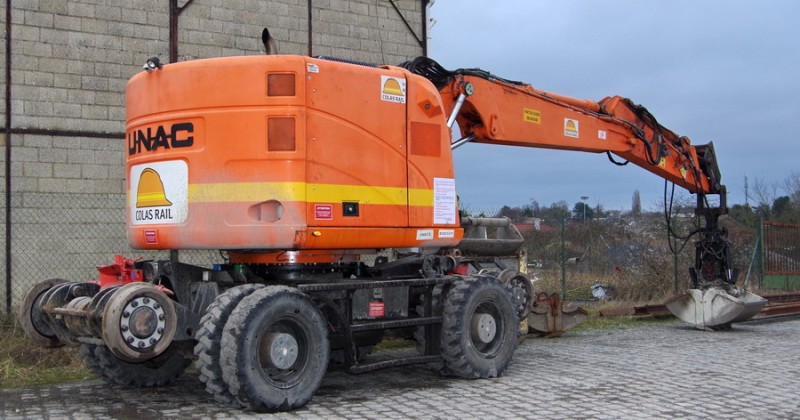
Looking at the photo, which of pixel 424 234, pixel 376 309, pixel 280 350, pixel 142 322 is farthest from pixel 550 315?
pixel 142 322

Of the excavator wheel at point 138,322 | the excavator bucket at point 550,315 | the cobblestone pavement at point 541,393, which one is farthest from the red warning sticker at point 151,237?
the excavator bucket at point 550,315

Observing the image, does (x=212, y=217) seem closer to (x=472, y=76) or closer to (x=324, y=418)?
(x=324, y=418)

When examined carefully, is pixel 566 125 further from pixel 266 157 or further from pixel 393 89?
pixel 266 157

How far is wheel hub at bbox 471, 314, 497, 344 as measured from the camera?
858 cm

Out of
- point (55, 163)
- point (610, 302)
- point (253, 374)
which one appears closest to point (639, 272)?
point (610, 302)

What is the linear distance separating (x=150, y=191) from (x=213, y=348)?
174cm

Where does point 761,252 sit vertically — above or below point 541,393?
above

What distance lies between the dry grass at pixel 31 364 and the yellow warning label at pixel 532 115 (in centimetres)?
573

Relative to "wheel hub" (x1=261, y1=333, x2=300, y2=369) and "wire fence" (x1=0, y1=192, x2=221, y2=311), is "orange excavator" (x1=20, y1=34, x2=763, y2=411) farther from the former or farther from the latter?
"wire fence" (x1=0, y1=192, x2=221, y2=311)

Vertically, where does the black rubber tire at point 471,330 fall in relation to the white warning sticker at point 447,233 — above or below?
below

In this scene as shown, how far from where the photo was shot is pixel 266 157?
23.6 feet

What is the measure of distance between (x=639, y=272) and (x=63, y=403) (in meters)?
13.2

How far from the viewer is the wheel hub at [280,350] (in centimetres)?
695

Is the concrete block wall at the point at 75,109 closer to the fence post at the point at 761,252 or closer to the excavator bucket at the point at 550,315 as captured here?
the excavator bucket at the point at 550,315
